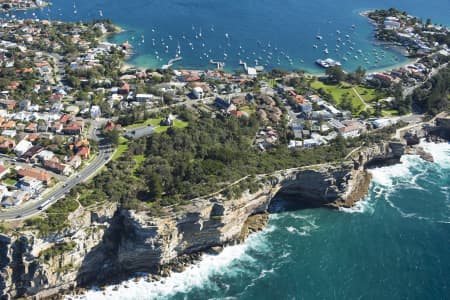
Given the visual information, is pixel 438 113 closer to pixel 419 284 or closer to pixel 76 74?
pixel 419 284

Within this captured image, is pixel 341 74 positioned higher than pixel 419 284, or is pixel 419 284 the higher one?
pixel 341 74

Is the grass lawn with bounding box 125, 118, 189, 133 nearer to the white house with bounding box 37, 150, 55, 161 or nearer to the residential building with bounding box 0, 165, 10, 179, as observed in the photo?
the white house with bounding box 37, 150, 55, 161

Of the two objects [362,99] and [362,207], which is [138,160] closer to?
[362,207]

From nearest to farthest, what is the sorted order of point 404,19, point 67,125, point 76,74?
point 67,125 → point 76,74 → point 404,19

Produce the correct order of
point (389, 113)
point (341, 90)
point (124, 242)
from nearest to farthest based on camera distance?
point (124, 242)
point (389, 113)
point (341, 90)

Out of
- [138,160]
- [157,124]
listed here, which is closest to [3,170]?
[138,160]

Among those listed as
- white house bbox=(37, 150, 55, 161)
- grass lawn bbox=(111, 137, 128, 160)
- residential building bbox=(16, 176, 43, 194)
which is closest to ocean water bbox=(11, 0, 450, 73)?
grass lawn bbox=(111, 137, 128, 160)

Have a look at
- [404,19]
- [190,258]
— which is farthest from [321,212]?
[404,19]

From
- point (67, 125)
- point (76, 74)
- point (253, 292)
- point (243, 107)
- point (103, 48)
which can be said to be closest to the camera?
point (253, 292)
